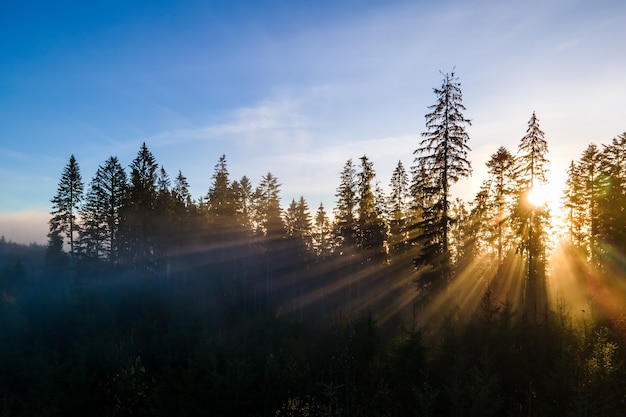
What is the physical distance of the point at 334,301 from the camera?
50906mm

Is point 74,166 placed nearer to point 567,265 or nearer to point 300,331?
point 300,331

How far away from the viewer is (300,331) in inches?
1185

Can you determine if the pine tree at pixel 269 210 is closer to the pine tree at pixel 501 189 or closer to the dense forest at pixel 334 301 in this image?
the dense forest at pixel 334 301

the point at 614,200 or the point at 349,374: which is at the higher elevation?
the point at 614,200

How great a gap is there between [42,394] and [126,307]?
1908 centimetres

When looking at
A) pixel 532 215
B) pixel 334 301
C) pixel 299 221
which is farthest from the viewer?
pixel 299 221

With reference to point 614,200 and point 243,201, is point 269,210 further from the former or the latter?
point 614,200

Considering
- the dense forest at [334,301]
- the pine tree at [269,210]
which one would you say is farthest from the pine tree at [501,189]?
the pine tree at [269,210]

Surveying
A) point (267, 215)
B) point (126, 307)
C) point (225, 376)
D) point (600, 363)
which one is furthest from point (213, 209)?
point (600, 363)

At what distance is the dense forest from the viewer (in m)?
18.7

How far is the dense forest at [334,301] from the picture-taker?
1867 centimetres

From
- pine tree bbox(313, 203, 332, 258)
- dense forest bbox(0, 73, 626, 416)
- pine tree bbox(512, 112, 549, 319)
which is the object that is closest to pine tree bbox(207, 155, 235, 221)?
dense forest bbox(0, 73, 626, 416)

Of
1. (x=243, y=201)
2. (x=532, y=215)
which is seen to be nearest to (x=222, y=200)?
(x=243, y=201)

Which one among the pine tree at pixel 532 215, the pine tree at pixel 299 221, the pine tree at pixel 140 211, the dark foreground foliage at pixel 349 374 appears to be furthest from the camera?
the pine tree at pixel 299 221
